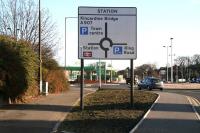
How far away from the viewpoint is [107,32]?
25.1 metres

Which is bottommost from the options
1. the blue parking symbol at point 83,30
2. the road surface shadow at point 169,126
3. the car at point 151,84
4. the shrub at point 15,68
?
the road surface shadow at point 169,126

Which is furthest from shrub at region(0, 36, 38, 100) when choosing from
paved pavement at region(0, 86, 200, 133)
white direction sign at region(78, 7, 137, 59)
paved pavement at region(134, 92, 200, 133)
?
paved pavement at region(134, 92, 200, 133)

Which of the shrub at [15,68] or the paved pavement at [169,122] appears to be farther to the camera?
the shrub at [15,68]

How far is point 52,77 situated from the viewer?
4197 cm

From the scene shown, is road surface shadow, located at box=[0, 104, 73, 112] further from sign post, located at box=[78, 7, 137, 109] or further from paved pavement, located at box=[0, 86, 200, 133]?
sign post, located at box=[78, 7, 137, 109]

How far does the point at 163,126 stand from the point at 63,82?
27.5 meters

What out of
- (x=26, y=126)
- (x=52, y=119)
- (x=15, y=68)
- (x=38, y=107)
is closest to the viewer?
(x=26, y=126)

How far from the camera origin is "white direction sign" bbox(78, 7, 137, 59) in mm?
24875

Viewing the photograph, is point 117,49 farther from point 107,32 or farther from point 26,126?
point 26,126

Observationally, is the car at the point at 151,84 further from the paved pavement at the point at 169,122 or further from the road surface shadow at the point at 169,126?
the road surface shadow at the point at 169,126

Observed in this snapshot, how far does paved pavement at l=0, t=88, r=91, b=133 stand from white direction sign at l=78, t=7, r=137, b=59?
3.09 meters

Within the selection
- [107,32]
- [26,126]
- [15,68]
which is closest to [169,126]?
[26,126]

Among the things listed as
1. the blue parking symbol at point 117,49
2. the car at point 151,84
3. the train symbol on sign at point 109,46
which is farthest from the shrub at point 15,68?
the car at point 151,84

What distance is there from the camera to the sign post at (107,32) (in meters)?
24.9
